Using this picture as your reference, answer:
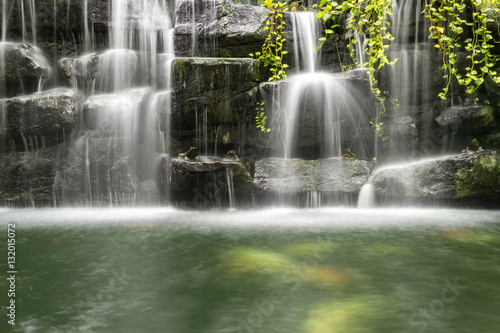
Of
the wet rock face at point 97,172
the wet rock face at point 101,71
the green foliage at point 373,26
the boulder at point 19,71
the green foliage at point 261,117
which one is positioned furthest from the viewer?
the wet rock face at point 101,71

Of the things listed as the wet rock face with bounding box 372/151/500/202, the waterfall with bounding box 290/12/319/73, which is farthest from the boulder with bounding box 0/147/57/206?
the wet rock face with bounding box 372/151/500/202

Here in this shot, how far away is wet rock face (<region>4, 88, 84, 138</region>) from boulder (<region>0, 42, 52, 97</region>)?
0.56 meters

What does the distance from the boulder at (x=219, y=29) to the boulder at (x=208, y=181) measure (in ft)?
7.87

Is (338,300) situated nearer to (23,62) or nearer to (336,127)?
(336,127)

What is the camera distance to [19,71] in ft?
27.9

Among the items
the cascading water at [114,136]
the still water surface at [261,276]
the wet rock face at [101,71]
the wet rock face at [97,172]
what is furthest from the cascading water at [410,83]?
the wet rock face at [101,71]

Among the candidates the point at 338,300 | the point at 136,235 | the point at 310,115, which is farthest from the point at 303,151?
the point at 338,300

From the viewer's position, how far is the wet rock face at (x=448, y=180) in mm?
6328

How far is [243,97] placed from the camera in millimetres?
7219

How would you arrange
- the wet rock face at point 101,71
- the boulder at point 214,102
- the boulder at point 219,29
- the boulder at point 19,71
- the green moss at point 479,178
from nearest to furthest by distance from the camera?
the green moss at point 479,178 → the boulder at point 214,102 → the boulder at point 219,29 → the boulder at point 19,71 → the wet rock face at point 101,71

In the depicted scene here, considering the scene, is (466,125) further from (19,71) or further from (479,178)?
(19,71)

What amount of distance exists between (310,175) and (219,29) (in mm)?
3364

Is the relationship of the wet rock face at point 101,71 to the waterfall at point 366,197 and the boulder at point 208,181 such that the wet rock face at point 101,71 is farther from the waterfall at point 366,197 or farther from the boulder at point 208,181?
the waterfall at point 366,197

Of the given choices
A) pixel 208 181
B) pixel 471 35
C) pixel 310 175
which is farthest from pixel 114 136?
pixel 471 35
